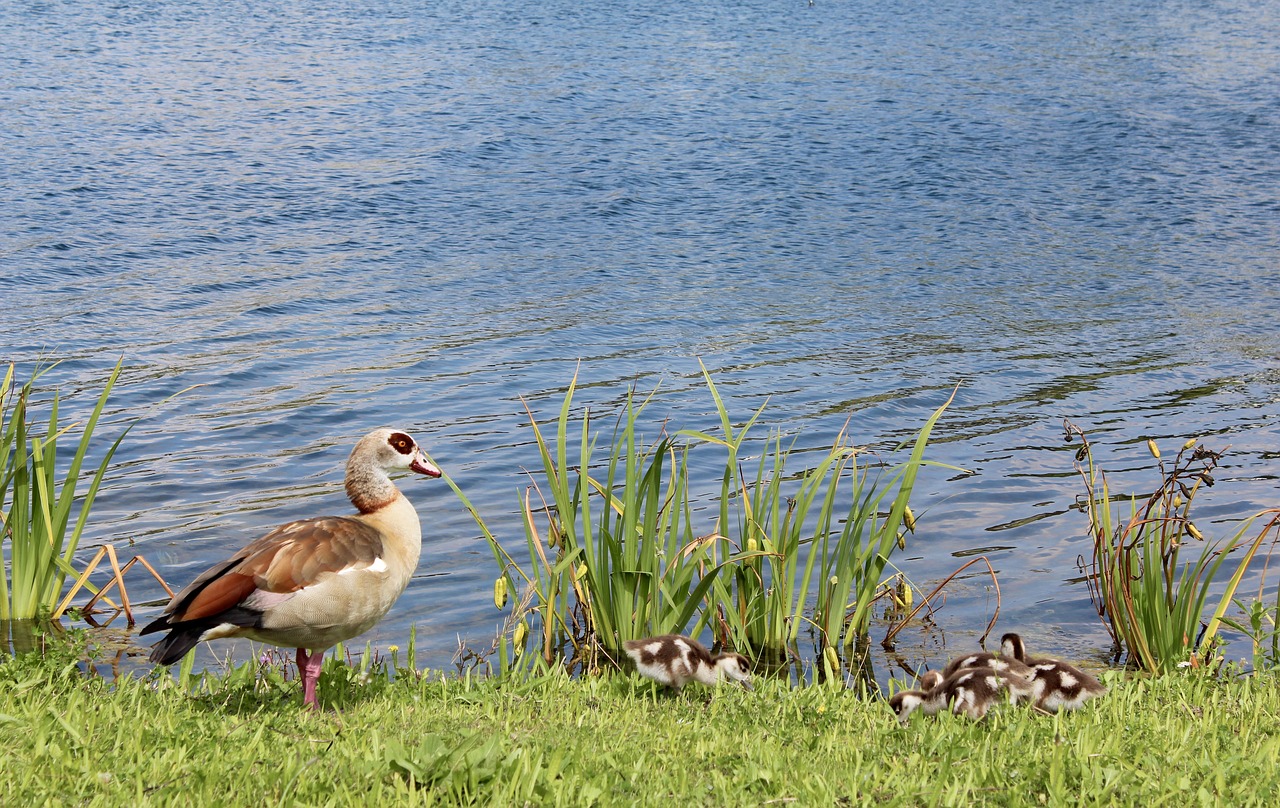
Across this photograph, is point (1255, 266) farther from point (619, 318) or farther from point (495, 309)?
point (495, 309)

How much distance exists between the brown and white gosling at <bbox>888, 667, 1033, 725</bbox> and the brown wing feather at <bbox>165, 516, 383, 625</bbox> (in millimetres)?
2720

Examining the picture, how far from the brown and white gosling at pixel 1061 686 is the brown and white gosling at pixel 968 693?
7 cm

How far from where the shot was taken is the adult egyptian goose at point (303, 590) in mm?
5680

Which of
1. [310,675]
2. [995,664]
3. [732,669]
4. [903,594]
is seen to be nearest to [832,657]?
[732,669]

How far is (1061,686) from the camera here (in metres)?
A: 6.29

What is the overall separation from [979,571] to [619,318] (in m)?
8.08

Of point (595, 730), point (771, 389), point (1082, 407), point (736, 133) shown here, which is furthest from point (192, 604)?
point (736, 133)

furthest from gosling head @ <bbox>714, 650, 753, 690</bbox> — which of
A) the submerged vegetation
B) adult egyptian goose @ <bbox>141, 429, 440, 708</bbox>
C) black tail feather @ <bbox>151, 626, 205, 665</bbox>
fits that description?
black tail feather @ <bbox>151, 626, 205, 665</bbox>

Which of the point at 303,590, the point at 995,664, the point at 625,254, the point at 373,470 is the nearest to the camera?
the point at 303,590

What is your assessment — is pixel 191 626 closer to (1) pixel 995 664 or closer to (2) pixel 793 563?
(2) pixel 793 563

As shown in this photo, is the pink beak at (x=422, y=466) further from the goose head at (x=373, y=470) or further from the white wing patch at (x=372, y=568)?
the white wing patch at (x=372, y=568)

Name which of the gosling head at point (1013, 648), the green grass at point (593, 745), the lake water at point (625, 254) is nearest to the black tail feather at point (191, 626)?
the green grass at point (593, 745)

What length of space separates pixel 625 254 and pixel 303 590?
1485 cm

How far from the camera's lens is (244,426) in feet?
41.2
